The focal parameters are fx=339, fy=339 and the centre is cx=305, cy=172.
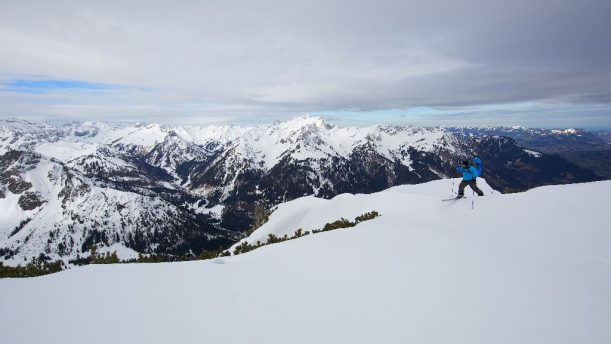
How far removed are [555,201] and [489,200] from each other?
3405 millimetres

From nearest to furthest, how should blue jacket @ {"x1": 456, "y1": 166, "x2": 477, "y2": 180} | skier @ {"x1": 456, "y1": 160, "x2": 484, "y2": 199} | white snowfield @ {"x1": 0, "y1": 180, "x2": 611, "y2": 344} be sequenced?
1. white snowfield @ {"x1": 0, "y1": 180, "x2": 611, "y2": 344}
2. skier @ {"x1": 456, "y1": 160, "x2": 484, "y2": 199}
3. blue jacket @ {"x1": 456, "y1": 166, "x2": 477, "y2": 180}

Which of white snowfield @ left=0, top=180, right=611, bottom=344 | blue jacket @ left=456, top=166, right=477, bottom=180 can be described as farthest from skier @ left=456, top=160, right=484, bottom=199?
white snowfield @ left=0, top=180, right=611, bottom=344

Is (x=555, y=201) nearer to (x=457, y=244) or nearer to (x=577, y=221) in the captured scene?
(x=577, y=221)

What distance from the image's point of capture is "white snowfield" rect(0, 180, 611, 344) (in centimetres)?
734

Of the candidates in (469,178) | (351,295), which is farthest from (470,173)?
(351,295)

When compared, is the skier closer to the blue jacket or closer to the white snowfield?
the blue jacket

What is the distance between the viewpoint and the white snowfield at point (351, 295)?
24.1 ft

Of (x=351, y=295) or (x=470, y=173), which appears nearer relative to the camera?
(x=351, y=295)

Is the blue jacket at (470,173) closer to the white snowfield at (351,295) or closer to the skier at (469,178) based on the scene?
the skier at (469,178)

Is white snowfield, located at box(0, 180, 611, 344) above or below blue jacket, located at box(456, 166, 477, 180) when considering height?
below

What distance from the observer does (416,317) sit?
7891 millimetres

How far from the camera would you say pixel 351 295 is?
9.07m

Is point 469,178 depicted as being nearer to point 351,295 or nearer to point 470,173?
point 470,173

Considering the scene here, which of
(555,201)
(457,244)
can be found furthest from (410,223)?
(555,201)
